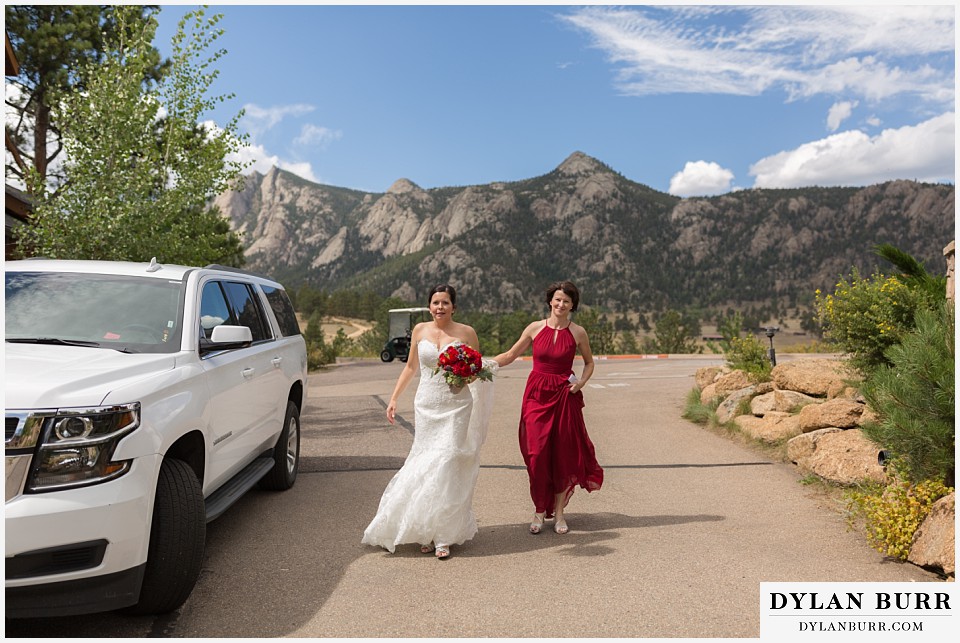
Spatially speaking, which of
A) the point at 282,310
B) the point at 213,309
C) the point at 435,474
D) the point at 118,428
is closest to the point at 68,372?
the point at 118,428

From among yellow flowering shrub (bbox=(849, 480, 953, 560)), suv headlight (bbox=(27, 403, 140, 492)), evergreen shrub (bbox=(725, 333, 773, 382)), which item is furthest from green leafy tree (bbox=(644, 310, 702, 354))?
suv headlight (bbox=(27, 403, 140, 492))

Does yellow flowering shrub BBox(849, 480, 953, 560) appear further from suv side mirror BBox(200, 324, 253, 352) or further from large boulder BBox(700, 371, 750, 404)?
large boulder BBox(700, 371, 750, 404)

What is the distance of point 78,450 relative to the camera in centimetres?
359

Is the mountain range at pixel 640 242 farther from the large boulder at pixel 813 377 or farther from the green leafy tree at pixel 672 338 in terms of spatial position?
the large boulder at pixel 813 377

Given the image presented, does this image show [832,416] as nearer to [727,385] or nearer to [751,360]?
[727,385]

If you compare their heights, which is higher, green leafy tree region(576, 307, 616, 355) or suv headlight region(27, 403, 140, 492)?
suv headlight region(27, 403, 140, 492)

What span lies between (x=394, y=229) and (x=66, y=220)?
142972 mm

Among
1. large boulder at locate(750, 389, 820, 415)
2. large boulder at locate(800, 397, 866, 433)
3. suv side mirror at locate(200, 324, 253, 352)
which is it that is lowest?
large boulder at locate(750, 389, 820, 415)

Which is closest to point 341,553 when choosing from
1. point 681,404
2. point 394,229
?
point 681,404

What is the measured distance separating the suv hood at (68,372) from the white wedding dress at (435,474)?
5.67 feet

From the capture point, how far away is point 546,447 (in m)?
6.16

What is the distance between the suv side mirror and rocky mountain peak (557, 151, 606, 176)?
13961cm

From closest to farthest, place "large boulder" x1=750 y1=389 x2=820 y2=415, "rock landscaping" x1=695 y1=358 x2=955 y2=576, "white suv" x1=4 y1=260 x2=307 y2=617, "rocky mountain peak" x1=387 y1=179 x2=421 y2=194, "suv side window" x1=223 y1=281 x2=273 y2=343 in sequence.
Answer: "white suv" x1=4 y1=260 x2=307 y2=617 → "rock landscaping" x1=695 y1=358 x2=955 y2=576 → "suv side window" x1=223 y1=281 x2=273 y2=343 → "large boulder" x1=750 y1=389 x2=820 y2=415 → "rocky mountain peak" x1=387 y1=179 x2=421 y2=194

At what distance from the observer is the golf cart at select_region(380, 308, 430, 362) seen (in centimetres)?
3027
